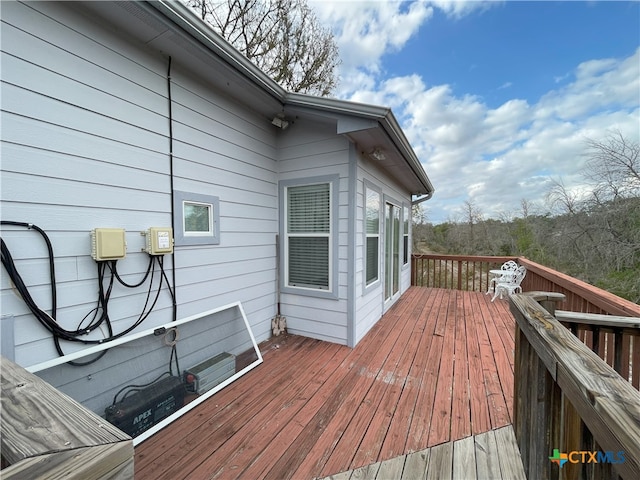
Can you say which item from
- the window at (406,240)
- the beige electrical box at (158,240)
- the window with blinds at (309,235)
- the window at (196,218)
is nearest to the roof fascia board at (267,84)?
the window with blinds at (309,235)

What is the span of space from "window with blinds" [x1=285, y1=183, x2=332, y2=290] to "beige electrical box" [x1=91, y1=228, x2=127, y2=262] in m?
1.93

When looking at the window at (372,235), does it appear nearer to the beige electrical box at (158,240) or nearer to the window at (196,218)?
the window at (196,218)

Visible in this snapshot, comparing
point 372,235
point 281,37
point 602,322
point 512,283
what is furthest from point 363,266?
point 281,37

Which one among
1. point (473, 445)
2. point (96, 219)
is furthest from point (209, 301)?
point (473, 445)

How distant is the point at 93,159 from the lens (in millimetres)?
1740

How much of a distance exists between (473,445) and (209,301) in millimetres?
2411

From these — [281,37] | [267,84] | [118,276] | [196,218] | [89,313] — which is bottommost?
[89,313]

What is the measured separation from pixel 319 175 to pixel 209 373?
2.41m

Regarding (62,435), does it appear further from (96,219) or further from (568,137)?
(568,137)

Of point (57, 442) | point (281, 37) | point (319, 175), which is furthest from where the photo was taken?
point (281, 37)

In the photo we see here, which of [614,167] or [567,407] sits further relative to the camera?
[614,167]

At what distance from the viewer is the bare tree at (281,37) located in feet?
14.9

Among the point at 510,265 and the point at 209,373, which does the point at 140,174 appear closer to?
the point at 209,373

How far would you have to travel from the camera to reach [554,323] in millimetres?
1100
